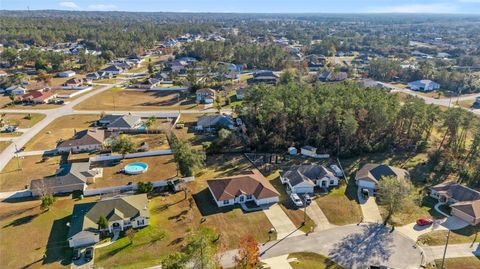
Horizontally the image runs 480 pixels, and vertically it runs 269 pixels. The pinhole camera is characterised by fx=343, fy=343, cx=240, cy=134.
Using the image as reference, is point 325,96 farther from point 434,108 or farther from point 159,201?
point 159,201

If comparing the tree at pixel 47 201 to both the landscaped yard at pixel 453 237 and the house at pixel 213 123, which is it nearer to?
the house at pixel 213 123

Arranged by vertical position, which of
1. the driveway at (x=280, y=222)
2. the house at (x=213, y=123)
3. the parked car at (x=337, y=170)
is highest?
the house at (x=213, y=123)

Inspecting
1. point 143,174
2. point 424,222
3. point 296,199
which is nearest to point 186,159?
point 143,174

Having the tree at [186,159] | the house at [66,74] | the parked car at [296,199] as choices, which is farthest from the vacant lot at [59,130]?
the house at [66,74]

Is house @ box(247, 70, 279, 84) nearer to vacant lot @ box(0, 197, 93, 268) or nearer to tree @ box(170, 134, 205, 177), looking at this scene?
tree @ box(170, 134, 205, 177)

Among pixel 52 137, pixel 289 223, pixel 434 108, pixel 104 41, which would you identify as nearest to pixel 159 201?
pixel 289 223

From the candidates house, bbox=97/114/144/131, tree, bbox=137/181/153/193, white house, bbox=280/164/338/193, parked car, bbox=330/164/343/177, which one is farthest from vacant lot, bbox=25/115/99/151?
parked car, bbox=330/164/343/177
